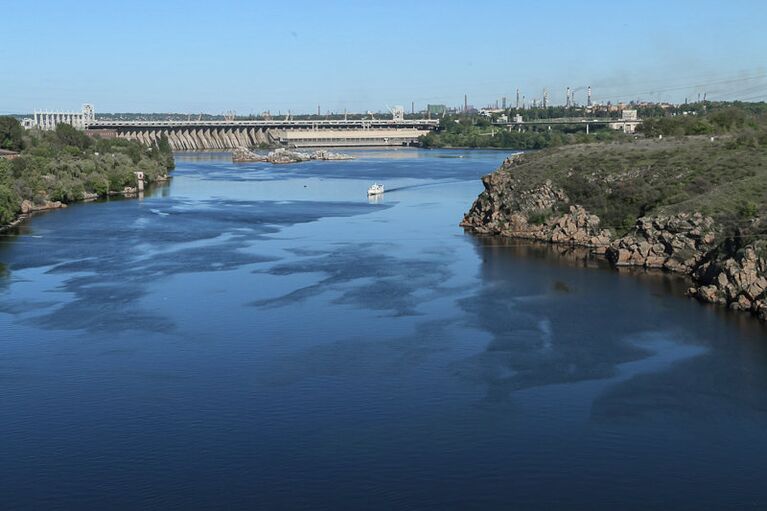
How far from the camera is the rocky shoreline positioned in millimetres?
19828

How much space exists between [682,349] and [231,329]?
831 cm

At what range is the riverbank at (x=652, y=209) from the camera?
2089 centimetres

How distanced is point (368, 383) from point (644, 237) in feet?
42.4

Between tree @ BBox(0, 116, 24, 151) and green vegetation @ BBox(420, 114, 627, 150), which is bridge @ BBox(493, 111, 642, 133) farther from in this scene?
tree @ BBox(0, 116, 24, 151)

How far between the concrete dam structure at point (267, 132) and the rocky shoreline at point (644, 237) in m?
64.9

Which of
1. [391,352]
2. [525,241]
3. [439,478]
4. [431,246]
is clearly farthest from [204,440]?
[525,241]

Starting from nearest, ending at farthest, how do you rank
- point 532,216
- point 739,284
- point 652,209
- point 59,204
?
point 739,284 → point 652,209 → point 532,216 → point 59,204

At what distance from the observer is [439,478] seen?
11.6 meters

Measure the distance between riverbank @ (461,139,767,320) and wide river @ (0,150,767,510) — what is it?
943mm

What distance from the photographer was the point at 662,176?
29.5 metres

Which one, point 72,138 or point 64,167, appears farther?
point 72,138

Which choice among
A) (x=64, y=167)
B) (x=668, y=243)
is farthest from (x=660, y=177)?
(x=64, y=167)

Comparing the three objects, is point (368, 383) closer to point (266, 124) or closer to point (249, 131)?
point (249, 131)

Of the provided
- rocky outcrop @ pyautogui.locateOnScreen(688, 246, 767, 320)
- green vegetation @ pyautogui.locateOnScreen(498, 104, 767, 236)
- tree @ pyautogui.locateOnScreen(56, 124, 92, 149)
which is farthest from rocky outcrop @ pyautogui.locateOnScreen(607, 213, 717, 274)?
tree @ pyautogui.locateOnScreen(56, 124, 92, 149)
